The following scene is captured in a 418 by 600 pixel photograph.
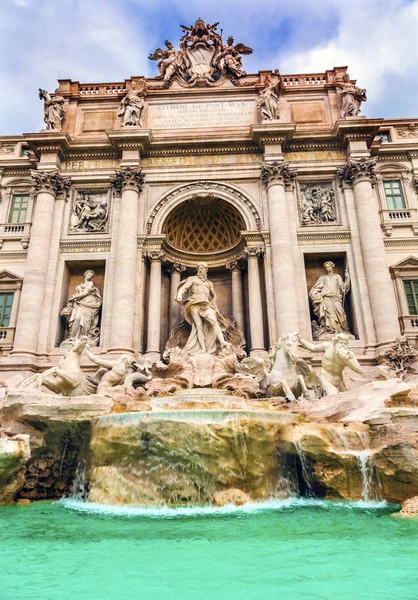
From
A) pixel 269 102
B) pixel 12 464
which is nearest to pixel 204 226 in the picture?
pixel 269 102

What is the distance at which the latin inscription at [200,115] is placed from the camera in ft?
63.2

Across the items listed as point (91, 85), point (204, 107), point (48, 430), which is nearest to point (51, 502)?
point (48, 430)

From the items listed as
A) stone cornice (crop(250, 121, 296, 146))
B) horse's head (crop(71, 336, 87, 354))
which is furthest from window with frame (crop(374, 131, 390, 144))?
horse's head (crop(71, 336, 87, 354))

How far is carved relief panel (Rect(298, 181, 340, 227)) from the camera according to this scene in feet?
58.3

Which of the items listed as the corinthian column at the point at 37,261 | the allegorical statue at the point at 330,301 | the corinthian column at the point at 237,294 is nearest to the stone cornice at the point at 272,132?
the corinthian column at the point at 237,294

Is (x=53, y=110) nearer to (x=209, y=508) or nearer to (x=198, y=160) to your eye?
(x=198, y=160)

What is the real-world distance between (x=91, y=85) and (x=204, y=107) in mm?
5729

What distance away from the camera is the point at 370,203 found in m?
17.0

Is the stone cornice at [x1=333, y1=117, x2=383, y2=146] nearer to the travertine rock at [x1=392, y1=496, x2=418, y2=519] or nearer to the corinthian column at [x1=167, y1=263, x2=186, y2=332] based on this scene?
the corinthian column at [x1=167, y1=263, x2=186, y2=332]

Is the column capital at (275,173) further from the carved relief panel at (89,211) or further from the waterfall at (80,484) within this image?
the waterfall at (80,484)

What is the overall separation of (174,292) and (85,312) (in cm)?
380

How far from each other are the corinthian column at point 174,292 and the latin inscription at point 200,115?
6.55m

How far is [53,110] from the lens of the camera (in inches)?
746

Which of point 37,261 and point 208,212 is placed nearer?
point 37,261
